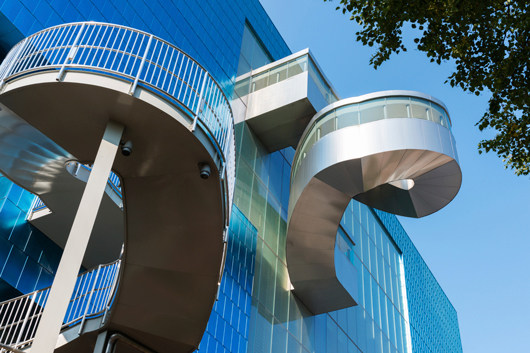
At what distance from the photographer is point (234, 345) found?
15.0 m

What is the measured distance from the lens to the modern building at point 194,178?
8336mm

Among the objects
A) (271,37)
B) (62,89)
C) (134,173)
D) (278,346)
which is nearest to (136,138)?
(134,173)

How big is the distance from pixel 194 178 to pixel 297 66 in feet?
42.6

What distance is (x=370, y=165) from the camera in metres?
14.9

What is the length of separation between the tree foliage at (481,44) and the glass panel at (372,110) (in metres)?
6.02

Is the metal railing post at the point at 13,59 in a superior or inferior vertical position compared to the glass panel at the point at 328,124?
inferior

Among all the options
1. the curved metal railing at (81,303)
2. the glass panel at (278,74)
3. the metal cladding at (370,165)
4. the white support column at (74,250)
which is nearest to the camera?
the white support column at (74,250)

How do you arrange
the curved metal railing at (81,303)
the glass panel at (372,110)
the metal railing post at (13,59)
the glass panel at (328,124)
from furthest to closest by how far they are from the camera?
1. the glass panel at (328,124)
2. the glass panel at (372,110)
3. the curved metal railing at (81,303)
4. the metal railing post at (13,59)

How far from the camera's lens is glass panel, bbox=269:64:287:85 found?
21.0 metres

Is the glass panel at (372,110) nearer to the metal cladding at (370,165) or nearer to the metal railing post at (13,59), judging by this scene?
the metal cladding at (370,165)

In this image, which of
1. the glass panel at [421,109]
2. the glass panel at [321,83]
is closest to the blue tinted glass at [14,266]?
the glass panel at [421,109]

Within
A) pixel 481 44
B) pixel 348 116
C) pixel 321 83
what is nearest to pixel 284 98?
pixel 321 83

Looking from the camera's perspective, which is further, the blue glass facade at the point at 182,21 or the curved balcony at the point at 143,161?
the blue glass facade at the point at 182,21

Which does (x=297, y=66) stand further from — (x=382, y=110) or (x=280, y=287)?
(x=280, y=287)
